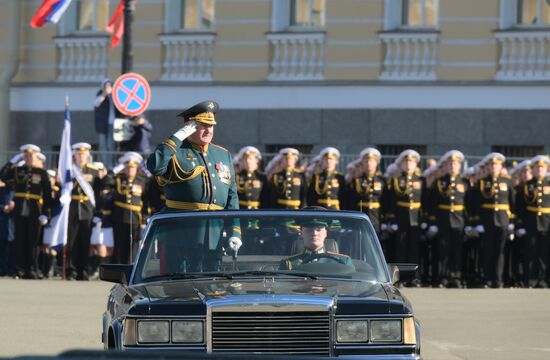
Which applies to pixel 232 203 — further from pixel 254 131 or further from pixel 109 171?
pixel 254 131

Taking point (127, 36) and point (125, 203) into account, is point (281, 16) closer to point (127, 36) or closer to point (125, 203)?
point (127, 36)

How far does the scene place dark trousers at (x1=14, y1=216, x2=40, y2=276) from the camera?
24328 mm

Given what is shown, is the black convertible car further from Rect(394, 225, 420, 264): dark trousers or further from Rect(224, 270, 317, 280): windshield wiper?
Rect(394, 225, 420, 264): dark trousers

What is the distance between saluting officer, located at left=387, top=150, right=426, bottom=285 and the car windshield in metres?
12.4

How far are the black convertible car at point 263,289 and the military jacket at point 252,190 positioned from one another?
12452mm

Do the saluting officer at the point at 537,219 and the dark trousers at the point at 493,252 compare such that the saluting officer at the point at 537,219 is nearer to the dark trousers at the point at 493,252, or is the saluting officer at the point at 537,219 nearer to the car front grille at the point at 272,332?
the dark trousers at the point at 493,252

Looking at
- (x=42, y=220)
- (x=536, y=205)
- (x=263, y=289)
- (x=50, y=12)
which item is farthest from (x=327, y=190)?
(x=263, y=289)

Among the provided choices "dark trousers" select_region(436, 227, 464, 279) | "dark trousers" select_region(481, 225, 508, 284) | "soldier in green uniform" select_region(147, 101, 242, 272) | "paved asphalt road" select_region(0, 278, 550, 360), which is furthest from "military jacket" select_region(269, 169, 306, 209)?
"soldier in green uniform" select_region(147, 101, 242, 272)

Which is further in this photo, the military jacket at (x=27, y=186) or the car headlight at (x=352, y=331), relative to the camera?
the military jacket at (x=27, y=186)

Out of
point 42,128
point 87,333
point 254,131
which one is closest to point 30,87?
point 42,128

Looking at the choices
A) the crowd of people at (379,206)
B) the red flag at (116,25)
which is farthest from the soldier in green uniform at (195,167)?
the red flag at (116,25)

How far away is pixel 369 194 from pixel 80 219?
13.1 ft

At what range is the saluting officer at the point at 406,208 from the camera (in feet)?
77.8

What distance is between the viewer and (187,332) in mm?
9906
